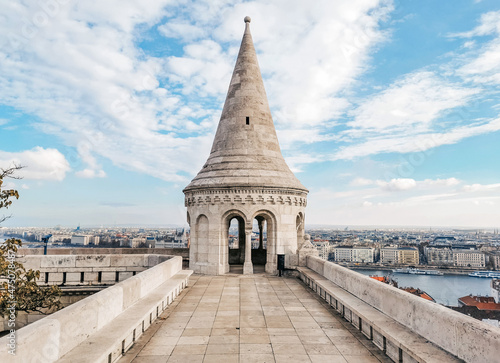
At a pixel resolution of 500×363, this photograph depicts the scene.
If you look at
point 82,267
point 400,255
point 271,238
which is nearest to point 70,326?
point 82,267

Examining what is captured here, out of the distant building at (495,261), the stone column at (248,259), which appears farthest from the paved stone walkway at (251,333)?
the distant building at (495,261)

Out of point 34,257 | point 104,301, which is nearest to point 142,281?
point 104,301

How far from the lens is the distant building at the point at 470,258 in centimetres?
11506

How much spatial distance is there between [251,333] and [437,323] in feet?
10.6

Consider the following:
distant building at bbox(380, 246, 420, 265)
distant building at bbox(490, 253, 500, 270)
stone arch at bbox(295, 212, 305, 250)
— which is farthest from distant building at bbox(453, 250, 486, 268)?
stone arch at bbox(295, 212, 305, 250)

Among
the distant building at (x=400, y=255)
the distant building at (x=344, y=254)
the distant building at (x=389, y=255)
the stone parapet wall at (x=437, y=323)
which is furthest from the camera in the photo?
the distant building at (x=344, y=254)

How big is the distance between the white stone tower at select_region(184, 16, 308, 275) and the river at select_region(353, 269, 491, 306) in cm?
6068

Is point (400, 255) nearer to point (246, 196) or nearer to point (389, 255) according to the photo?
point (389, 255)

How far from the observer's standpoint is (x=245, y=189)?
1380 centimetres

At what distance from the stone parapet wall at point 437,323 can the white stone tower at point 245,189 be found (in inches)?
269

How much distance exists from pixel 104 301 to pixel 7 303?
2275 millimetres

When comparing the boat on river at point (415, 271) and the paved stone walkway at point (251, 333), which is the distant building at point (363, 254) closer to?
the boat on river at point (415, 271)

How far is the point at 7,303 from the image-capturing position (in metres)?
6.16

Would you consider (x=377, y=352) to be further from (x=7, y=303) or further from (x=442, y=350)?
(x=7, y=303)
